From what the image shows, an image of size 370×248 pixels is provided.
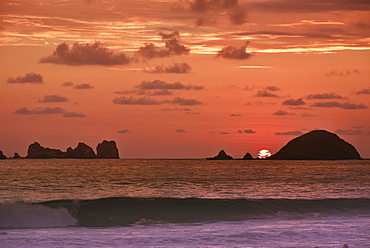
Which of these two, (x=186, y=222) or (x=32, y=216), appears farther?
(x=32, y=216)

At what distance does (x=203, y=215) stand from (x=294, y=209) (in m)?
8.02

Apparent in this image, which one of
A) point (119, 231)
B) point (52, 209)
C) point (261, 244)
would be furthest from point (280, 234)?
point (52, 209)

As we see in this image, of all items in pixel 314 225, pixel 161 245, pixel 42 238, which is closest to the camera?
pixel 161 245

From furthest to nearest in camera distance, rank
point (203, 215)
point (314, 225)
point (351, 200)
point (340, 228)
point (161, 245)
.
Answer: point (351, 200) → point (203, 215) → point (314, 225) → point (340, 228) → point (161, 245)

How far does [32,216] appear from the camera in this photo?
39.0 m

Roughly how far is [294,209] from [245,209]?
406 centimetres

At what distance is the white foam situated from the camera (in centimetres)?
3672

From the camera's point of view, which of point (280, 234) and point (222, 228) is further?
point (222, 228)

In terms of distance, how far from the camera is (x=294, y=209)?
146ft

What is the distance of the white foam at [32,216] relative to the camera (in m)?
36.7

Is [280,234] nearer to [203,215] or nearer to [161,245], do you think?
[161,245]

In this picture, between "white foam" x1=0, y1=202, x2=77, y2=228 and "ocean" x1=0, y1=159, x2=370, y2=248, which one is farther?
"white foam" x1=0, y1=202, x2=77, y2=228

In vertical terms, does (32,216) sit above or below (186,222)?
above

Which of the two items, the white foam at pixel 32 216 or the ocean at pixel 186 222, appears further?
the white foam at pixel 32 216
